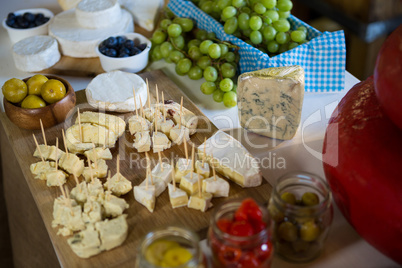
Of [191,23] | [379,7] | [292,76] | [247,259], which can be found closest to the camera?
[247,259]

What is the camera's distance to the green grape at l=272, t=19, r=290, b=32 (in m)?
1.56

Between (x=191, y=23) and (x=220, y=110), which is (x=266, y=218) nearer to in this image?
(x=220, y=110)

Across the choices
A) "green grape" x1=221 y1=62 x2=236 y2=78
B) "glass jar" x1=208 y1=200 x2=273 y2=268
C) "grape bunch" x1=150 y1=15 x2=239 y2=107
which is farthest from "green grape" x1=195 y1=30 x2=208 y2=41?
"glass jar" x1=208 y1=200 x2=273 y2=268

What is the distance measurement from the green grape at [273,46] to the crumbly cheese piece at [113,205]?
81cm

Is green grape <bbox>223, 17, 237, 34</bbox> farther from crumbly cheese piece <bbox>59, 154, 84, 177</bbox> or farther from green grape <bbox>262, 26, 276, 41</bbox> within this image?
crumbly cheese piece <bbox>59, 154, 84, 177</bbox>

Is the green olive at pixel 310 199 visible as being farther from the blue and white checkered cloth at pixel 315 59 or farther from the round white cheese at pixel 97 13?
the round white cheese at pixel 97 13

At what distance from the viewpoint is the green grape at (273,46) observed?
1.58 metres

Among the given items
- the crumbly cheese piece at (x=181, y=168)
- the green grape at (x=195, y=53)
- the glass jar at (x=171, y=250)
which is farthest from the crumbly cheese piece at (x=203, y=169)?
the green grape at (x=195, y=53)

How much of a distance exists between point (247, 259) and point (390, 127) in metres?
0.43

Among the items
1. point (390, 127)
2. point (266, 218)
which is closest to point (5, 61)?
point (266, 218)

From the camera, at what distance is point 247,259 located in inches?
33.6

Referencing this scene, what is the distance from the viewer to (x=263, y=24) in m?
1.59

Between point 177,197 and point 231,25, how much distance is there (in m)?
0.75

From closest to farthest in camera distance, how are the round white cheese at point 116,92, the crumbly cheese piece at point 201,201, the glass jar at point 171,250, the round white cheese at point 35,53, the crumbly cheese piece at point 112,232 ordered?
the glass jar at point 171,250, the crumbly cheese piece at point 112,232, the crumbly cheese piece at point 201,201, the round white cheese at point 116,92, the round white cheese at point 35,53
